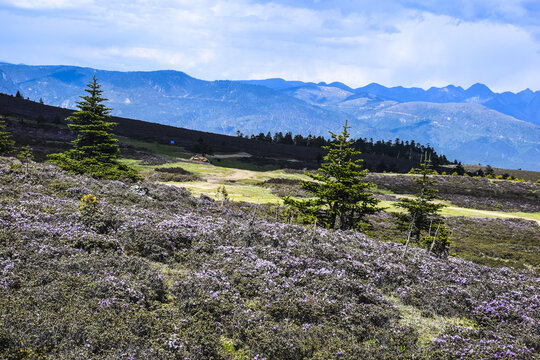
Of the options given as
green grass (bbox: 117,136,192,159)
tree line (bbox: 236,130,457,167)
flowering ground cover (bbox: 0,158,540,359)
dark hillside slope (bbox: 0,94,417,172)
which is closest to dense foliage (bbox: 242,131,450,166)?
tree line (bbox: 236,130,457,167)

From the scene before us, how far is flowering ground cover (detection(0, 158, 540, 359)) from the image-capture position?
7.66 metres

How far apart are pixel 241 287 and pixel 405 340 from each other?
16.3 feet

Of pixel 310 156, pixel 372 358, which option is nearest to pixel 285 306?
pixel 372 358

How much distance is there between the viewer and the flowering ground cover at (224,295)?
766 centimetres

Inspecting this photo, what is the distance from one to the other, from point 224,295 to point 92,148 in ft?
86.1

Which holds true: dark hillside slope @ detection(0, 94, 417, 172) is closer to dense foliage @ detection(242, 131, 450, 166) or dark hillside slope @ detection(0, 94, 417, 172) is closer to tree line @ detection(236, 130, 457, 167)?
tree line @ detection(236, 130, 457, 167)

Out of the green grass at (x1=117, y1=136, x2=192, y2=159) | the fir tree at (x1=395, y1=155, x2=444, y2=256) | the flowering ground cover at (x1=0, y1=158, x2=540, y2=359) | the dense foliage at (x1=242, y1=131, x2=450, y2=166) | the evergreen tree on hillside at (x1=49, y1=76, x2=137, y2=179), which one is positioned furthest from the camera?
the dense foliage at (x1=242, y1=131, x2=450, y2=166)

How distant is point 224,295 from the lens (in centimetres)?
996

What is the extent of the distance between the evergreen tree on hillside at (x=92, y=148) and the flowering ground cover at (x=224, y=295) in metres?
11.8

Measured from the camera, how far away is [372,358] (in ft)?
25.7

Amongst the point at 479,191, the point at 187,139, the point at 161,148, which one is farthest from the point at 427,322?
the point at 187,139

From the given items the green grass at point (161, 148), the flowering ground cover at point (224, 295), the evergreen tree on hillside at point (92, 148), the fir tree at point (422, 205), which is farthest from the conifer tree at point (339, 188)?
the green grass at point (161, 148)

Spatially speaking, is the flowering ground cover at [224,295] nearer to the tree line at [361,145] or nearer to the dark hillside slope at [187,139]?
the dark hillside slope at [187,139]

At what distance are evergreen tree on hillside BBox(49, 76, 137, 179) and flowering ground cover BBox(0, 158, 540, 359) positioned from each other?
38.7 ft
